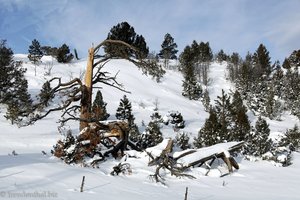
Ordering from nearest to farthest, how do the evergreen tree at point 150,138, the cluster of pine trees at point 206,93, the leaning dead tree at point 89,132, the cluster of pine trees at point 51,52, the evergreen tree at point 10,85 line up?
the leaning dead tree at point 89,132 → the evergreen tree at point 150,138 → the cluster of pine trees at point 206,93 → the evergreen tree at point 10,85 → the cluster of pine trees at point 51,52

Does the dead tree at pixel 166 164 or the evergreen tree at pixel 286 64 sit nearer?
the dead tree at pixel 166 164

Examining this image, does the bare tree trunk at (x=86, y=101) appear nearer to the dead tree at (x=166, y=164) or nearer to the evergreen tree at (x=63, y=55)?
the dead tree at (x=166, y=164)

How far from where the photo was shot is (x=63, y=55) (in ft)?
156

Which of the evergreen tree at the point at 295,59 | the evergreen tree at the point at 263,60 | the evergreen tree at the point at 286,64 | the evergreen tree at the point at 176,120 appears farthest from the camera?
the evergreen tree at the point at 295,59

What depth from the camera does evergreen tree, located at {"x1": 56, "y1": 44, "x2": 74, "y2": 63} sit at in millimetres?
47375

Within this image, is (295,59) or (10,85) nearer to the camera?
(10,85)

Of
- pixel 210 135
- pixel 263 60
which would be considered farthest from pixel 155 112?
pixel 263 60

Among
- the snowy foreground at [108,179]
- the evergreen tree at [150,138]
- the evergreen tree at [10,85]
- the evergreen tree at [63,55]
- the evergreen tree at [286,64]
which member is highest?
the evergreen tree at [286,64]

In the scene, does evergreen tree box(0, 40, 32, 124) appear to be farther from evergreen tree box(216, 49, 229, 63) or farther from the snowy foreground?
evergreen tree box(216, 49, 229, 63)

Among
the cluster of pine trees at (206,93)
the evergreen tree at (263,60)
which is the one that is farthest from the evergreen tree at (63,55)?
the evergreen tree at (263,60)

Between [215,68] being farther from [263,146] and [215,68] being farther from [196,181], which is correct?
[196,181]

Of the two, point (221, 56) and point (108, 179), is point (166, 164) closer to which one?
point (108, 179)

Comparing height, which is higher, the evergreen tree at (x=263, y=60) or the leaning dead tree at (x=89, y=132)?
the evergreen tree at (x=263, y=60)

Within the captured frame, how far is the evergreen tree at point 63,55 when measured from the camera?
4738 cm
